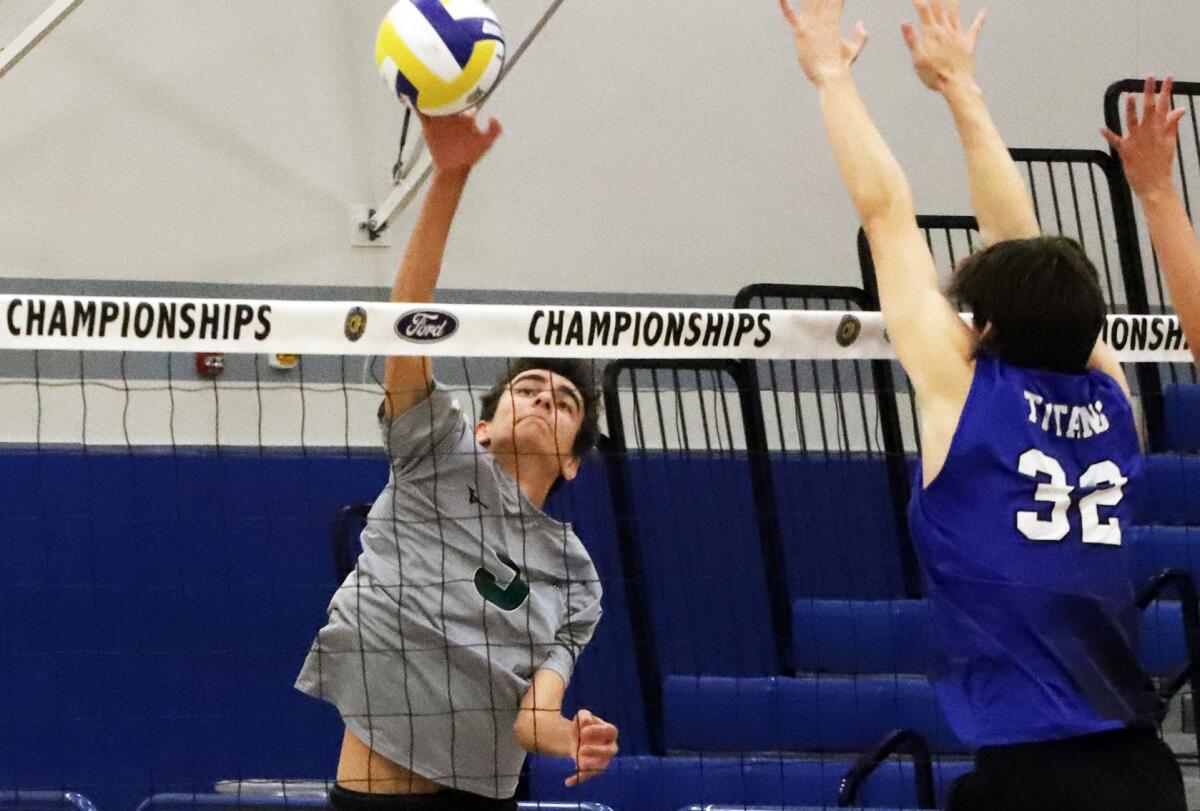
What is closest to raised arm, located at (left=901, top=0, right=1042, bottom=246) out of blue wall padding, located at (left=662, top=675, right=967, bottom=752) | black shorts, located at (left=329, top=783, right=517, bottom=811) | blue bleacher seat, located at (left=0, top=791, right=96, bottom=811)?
black shorts, located at (left=329, top=783, right=517, bottom=811)

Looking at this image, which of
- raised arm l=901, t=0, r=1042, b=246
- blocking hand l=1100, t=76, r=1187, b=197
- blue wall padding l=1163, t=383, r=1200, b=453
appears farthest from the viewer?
blue wall padding l=1163, t=383, r=1200, b=453

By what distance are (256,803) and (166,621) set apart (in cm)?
125

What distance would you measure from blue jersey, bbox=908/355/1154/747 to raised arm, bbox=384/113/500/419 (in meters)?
1.12

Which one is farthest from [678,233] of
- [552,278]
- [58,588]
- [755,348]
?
[755,348]

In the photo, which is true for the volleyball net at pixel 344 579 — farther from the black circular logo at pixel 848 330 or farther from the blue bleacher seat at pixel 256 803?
the black circular logo at pixel 848 330

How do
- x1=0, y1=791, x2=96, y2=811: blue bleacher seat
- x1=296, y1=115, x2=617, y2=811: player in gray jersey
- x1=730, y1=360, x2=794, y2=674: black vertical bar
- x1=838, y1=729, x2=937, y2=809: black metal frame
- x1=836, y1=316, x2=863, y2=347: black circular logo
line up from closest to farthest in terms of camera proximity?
x1=296, y1=115, x2=617, y2=811: player in gray jersey → x1=836, y1=316, x2=863, y2=347: black circular logo → x1=838, y1=729, x2=937, y2=809: black metal frame → x1=0, y1=791, x2=96, y2=811: blue bleacher seat → x1=730, y1=360, x2=794, y2=674: black vertical bar

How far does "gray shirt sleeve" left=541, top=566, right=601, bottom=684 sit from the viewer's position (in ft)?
12.0

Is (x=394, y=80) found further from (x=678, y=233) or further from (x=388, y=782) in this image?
(x=678, y=233)

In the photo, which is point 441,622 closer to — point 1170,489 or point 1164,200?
point 1164,200

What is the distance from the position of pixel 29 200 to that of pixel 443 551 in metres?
3.94

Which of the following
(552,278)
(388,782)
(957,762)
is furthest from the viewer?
(552,278)

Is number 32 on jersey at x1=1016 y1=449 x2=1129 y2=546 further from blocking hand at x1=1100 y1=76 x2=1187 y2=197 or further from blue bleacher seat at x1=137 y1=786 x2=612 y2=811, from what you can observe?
blue bleacher seat at x1=137 y1=786 x2=612 y2=811

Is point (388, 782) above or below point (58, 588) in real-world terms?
below

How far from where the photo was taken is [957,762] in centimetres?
629
